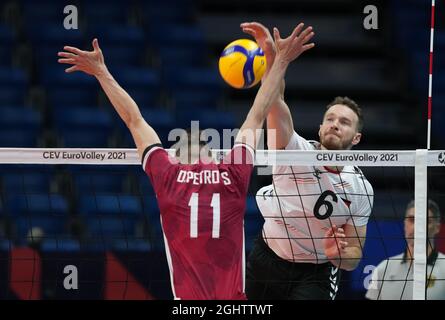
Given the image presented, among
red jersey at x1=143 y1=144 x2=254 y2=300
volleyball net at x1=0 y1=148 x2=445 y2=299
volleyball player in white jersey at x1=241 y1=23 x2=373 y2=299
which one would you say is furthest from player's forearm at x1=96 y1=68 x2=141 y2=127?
volleyball player in white jersey at x1=241 y1=23 x2=373 y2=299

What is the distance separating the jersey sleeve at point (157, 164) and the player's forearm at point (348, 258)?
1.90m

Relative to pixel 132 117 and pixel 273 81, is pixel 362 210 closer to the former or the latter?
pixel 273 81

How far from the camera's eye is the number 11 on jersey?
5715 millimetres

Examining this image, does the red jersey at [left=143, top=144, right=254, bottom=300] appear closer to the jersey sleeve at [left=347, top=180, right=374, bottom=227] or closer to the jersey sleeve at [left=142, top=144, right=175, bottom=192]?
the jersey sleeve at [left=142, top=144, right=175, bottom=192]

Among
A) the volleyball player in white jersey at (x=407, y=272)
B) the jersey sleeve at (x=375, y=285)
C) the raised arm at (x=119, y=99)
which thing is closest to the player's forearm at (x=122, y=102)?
the raised arm at (x=119, y=99)

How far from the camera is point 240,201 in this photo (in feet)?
19.1

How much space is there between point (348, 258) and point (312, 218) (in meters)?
0.40

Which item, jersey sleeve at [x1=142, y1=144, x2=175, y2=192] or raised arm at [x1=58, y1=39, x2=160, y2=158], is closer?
jersey sleeve at [x1=142, y1=144, x2=175, y2=192]

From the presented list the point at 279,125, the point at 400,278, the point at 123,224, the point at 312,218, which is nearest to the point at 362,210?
the point at 312,218

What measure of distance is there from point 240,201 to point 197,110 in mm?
7568

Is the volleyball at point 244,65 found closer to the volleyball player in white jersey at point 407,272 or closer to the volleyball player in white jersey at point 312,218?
the volleyball player in white jersey at point 312,218

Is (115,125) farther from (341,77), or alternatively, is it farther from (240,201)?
(240,201)

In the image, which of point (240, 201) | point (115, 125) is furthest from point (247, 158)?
point (115, 125)

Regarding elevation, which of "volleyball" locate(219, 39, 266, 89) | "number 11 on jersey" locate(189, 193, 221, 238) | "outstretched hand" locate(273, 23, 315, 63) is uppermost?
"volleyball" locate(219, 39, 266, 89)
